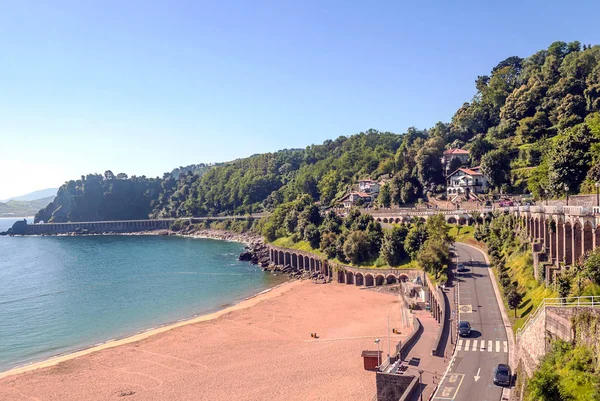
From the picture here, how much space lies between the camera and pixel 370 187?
126 metres

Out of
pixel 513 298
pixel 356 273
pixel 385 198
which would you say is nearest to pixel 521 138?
pixel 385 198

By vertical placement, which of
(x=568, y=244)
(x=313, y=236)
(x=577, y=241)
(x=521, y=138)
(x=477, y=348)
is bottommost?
(x=477, y=348)

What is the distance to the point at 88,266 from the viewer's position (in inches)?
4245

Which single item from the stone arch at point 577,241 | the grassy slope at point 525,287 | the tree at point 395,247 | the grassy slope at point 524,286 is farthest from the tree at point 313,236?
Answer: the stone arch at point 577,241

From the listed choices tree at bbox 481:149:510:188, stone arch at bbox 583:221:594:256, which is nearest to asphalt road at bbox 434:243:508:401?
stone arch at bbox 583:221:594:256

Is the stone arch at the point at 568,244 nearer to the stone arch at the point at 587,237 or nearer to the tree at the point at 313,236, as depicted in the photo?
the stone arch at the point at 587,237

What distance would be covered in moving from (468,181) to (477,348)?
67.5 metres

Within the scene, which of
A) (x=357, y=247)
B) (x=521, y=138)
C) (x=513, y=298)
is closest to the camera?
(x=513, y=298)

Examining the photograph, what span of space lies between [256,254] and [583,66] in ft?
296

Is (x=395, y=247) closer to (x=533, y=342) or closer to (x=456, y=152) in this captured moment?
(x=533, y=342)

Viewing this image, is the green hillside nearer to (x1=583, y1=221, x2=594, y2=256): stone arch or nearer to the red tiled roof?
the red tiled roof

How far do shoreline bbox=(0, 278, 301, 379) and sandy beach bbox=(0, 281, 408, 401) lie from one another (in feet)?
0.61

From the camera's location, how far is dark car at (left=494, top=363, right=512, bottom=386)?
26516 mm

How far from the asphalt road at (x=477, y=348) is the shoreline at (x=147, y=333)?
32421 mm
